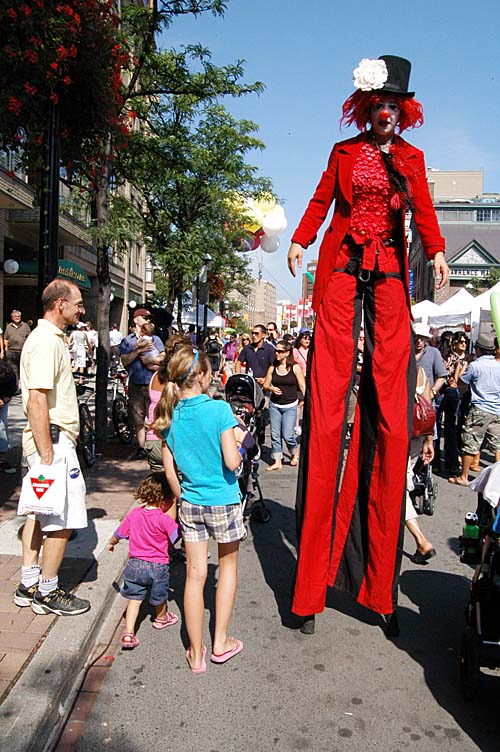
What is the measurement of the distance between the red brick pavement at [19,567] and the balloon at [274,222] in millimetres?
10693

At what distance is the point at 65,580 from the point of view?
4332 millimetres

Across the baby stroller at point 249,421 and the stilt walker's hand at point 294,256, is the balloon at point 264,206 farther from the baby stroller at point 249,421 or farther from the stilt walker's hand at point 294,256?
the stilt walker's hand at point 294,256

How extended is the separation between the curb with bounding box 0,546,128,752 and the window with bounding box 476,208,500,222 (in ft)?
282

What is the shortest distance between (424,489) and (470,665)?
11.4 feet

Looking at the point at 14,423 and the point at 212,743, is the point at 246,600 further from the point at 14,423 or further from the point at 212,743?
the point at 14,423

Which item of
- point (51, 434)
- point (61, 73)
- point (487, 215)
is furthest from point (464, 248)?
point (51, 434)

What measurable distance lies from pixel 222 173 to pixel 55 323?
1028 centimetres

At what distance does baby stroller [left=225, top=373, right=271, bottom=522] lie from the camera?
19.3 feet

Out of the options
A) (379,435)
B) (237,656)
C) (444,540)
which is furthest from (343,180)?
(444,540)

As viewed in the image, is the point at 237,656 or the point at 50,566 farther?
the point at 50,566

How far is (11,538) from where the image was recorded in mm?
5109

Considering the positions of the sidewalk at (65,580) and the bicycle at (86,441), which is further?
the bicycle at (86,441)

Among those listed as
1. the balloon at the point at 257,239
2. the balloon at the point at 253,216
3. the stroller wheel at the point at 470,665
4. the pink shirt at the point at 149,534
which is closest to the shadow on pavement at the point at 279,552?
the pink shirt at the point at 149,534

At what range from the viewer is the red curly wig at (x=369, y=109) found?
381 cm
